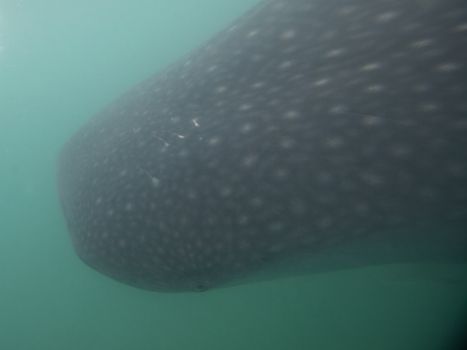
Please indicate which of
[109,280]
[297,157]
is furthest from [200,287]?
[109,280]

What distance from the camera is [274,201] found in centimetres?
177

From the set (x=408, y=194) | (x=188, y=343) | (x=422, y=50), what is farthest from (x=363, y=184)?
(x=188, y=343)

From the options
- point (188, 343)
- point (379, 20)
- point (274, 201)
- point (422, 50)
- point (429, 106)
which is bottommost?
point (188, 343)

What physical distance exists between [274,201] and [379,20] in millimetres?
873

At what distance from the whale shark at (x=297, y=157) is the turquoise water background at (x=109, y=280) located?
1091 mm

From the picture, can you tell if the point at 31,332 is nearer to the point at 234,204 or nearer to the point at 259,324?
the point at 259,324

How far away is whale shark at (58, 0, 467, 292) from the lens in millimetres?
1566

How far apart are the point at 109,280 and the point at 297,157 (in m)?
5.26

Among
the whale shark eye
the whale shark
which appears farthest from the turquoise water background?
the whale shark eye

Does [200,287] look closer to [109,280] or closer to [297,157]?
[297,157]

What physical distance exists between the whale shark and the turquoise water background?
3.58ft

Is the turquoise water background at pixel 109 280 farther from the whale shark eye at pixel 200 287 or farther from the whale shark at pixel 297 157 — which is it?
the whale shark eye at pixel 200 287

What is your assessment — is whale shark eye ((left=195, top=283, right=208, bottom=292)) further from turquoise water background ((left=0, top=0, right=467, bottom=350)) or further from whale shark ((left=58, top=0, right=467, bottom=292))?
turquoise water background ((left=0, top=0, right=467, bottom=350))

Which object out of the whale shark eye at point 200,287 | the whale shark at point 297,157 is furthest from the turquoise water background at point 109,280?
the whale shark eye at point 200,287
